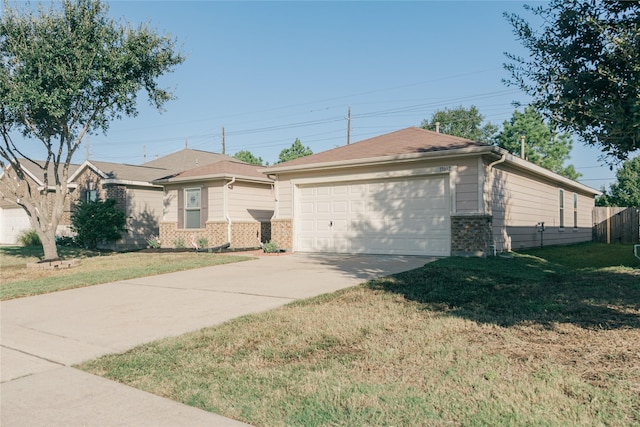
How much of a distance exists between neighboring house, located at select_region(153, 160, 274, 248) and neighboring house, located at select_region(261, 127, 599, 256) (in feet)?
9.68

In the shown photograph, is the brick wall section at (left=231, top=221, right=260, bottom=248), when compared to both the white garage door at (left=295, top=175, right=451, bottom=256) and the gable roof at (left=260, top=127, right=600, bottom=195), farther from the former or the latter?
the white garage door at (left=295, top=175, right=451, bottom=256)

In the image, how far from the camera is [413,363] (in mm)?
4016

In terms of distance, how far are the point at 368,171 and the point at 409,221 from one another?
2.00m

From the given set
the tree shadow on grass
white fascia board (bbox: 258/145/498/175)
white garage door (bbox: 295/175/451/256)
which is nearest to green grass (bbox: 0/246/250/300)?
white garage door (bbox: 295/175/451/256)

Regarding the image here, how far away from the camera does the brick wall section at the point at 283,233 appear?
623 inches

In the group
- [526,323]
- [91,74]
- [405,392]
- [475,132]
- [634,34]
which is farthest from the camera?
[475,132]

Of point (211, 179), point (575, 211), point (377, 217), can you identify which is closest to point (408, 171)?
point (377, 217)

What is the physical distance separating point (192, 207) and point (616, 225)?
21.8 meters

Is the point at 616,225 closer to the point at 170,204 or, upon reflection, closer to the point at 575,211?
the point at 575,211

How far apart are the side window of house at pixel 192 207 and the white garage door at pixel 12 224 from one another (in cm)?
1392

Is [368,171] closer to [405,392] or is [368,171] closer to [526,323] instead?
[526,323]

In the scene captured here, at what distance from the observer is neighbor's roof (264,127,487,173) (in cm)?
1329

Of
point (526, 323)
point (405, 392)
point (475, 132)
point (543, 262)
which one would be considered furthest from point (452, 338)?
point (475, 132)

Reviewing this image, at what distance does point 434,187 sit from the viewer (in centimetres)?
1312
